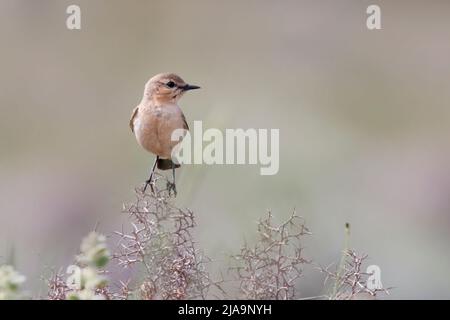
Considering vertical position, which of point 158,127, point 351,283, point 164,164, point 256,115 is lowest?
point 351,283

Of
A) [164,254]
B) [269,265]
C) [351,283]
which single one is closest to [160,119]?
[164,254]

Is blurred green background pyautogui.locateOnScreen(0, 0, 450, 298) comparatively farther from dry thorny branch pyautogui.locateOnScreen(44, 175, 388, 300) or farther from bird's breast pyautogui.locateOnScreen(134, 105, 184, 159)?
dry thorny branch pyautogui.locateOnScreen(44, 175, 388, 300)

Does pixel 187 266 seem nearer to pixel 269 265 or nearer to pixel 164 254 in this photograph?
pixel 164 254

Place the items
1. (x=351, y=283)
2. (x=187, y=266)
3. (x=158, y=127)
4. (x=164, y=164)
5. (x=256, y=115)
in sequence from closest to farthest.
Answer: (x=351, y=283), (x=187, y=266), (x=158, y=127), (x=164, y=164), (x=256, y=115)

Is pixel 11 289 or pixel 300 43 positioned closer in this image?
pixel 11 289

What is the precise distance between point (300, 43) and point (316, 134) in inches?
124

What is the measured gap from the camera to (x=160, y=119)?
6883 mm

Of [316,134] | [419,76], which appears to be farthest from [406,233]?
[419,76]

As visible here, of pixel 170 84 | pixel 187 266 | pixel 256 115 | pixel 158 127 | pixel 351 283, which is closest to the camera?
pixel 351 283

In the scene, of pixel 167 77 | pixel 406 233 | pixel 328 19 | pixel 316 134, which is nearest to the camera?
pixel 167 77

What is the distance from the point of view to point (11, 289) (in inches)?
145

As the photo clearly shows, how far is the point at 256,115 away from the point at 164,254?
8700 millimetres

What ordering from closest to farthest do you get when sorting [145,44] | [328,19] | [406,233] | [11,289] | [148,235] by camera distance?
[11,289]
[148,235]
[406,233]
[145,44]
[328,19]
